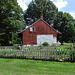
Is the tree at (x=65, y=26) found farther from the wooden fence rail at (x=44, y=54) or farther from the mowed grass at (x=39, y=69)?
the mowed grass at (x=39, y=69)

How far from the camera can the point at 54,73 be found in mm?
4965

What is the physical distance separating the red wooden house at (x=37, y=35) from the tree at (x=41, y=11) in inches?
917

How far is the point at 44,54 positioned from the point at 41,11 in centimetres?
4490

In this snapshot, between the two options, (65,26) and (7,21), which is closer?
(7,21)

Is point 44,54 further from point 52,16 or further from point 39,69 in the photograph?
point 52,16

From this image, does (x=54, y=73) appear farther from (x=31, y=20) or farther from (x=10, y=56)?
(x=31, y=20)

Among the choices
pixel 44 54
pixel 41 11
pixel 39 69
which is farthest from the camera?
pixel 41 11

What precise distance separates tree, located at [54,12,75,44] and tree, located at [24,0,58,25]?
205 inches

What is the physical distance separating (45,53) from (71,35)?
116ft

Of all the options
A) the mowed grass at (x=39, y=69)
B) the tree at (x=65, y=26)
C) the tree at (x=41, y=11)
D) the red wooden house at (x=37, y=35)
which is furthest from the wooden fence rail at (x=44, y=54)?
the tree at (x=41, y=11)

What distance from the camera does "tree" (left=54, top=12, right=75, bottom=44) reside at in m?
40.7

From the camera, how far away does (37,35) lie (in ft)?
91.5

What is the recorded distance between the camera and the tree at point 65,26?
40.7 metres

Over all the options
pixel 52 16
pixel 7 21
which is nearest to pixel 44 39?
pixel 7 21
